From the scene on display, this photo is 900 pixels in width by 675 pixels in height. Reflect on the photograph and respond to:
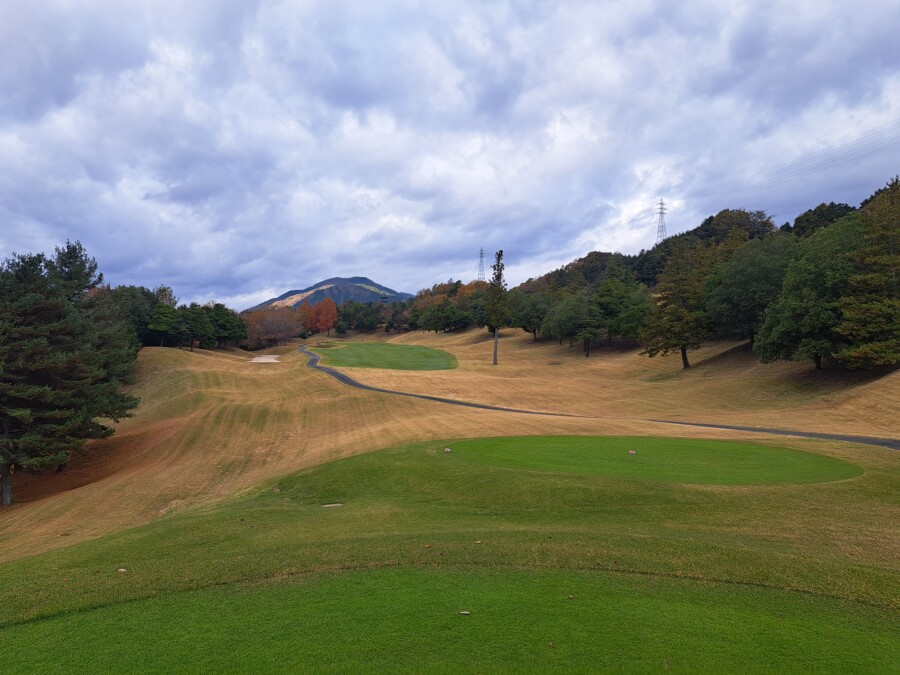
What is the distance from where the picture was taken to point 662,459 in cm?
1513

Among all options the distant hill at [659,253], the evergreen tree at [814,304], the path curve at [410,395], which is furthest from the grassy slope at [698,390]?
the distant hill at [659,253]

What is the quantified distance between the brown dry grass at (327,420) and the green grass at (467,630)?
34.5 ft

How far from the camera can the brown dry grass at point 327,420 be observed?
60.4 feet

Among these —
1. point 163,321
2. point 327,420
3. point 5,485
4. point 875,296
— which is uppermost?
point 163,321

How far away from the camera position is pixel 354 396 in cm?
3569

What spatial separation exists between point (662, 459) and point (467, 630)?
38.8 feet

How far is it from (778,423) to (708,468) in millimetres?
13914

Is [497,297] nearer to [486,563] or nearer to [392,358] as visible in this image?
[392,358]

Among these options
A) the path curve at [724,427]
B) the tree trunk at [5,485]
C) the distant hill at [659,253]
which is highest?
the distant hill at [659,253]

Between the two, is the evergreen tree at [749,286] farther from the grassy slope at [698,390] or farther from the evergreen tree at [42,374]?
the evergreen tree at [42,374]

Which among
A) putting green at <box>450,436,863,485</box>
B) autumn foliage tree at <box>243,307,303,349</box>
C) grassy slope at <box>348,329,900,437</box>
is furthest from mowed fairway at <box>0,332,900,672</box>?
autumn foliage tree at <box>243,307,303,349</box>

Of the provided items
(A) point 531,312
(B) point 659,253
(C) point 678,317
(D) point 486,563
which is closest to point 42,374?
(D) point 486,563

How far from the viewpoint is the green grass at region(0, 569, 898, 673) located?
4805 mm

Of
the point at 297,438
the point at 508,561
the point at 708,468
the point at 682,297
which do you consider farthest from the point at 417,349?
the point at 508,561
